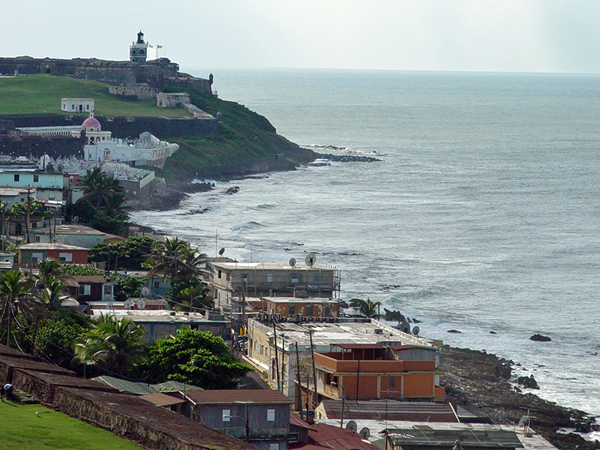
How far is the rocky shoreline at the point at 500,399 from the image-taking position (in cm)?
4669

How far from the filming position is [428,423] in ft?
117

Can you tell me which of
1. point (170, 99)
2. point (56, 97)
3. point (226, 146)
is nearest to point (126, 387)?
point (226, 146)

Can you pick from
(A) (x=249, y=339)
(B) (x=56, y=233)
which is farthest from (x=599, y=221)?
(A) (x=249, y=339)

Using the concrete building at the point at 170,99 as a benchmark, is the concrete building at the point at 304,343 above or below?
below

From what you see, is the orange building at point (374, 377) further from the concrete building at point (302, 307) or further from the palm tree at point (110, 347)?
the concrete building at point (302, 307)

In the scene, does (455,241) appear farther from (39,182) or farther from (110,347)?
(110,347)

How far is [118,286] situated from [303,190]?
269 feet

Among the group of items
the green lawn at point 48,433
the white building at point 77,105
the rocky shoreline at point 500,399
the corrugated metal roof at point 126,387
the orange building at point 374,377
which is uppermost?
the white building at point 77,105

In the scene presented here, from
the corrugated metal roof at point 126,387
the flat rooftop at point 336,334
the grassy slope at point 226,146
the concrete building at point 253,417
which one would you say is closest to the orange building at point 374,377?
the flat rooftop at point 336,334

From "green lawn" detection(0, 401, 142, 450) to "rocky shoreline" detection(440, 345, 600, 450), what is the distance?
972 inches

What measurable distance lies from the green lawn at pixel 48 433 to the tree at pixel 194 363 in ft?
41.4

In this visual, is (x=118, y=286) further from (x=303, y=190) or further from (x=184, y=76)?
(x=184, y=76)

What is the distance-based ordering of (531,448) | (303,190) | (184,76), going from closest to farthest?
(531,448), (303,190), (184,76)

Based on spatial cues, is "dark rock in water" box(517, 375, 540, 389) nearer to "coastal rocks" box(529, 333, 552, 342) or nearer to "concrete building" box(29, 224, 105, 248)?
"coastal rocks" box(529, 333, 552, 342)
